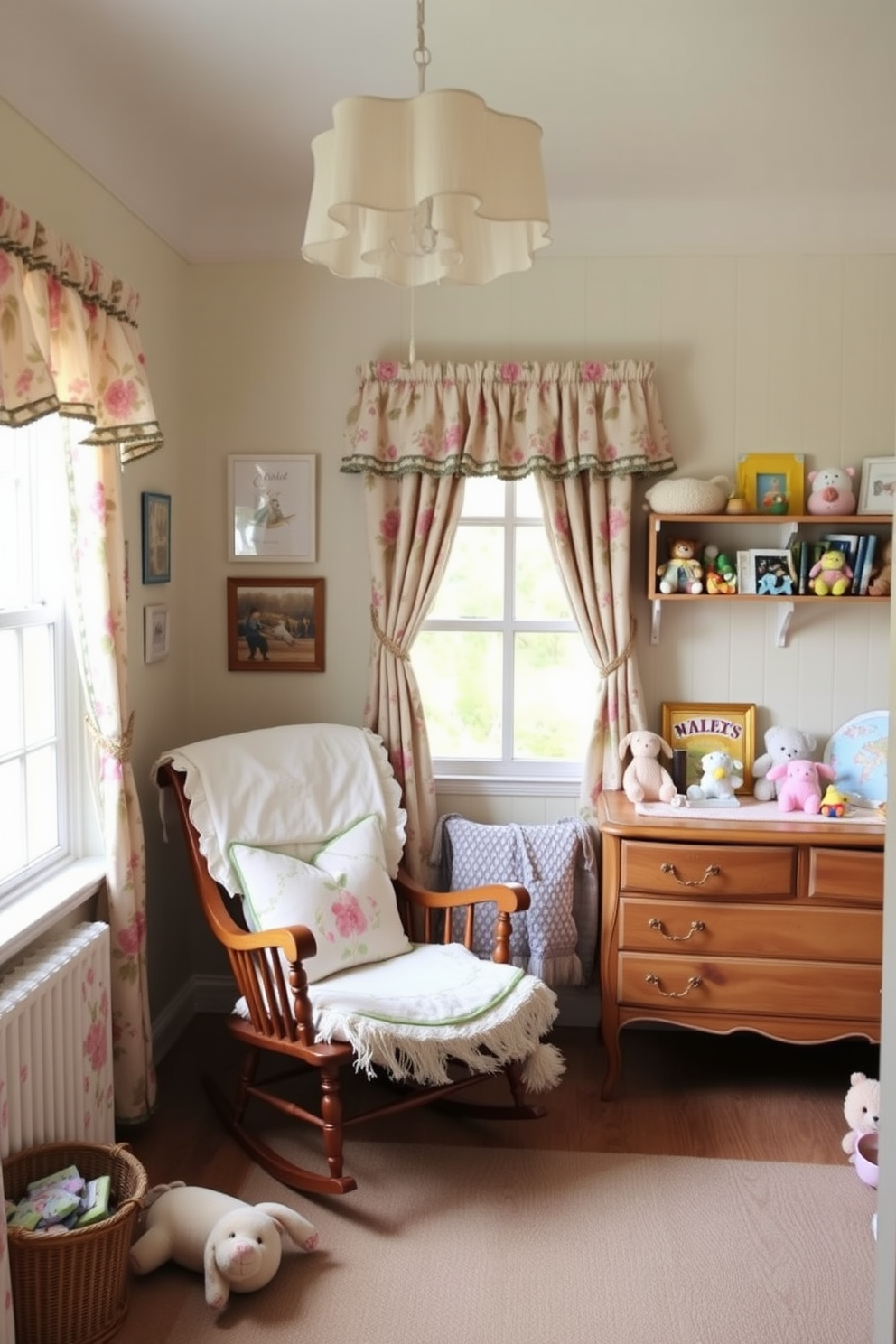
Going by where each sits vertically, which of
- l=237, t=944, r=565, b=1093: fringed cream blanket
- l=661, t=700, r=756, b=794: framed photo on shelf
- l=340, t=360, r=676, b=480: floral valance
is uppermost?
l=340, t=360, r=676, b=480: floral valance

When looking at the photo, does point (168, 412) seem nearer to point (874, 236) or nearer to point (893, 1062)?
point (874, 236)

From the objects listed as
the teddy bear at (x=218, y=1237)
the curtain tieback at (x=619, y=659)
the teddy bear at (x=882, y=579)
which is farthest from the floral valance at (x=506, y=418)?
the teddy bear at (x=218, y=1237)

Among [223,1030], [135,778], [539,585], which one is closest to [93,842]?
[135,778]

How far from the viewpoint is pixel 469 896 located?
311cm

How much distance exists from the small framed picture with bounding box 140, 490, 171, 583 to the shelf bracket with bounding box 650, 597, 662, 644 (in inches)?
60.1

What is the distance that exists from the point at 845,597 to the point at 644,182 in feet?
4.55

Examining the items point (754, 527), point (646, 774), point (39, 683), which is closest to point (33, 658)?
point (39, 683)

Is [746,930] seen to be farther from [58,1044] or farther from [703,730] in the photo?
[58,1044]

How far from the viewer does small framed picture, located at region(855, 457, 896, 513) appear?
3381 millimetres

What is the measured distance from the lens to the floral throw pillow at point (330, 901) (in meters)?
2.98

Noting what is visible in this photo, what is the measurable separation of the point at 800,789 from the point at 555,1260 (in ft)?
5.02

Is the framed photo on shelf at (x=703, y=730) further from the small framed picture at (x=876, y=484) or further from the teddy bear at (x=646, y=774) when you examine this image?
the small framed picture at (x=876, y=484)

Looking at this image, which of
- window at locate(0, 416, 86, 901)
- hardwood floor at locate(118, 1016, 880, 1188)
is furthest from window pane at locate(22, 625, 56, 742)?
hardwood floor at locate(118, 1016, 880, 1188)

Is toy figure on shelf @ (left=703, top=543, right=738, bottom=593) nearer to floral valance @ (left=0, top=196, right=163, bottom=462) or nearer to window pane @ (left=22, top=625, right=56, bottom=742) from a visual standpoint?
floral valance @ (left=0, top=196, right=163, bottom=462)
